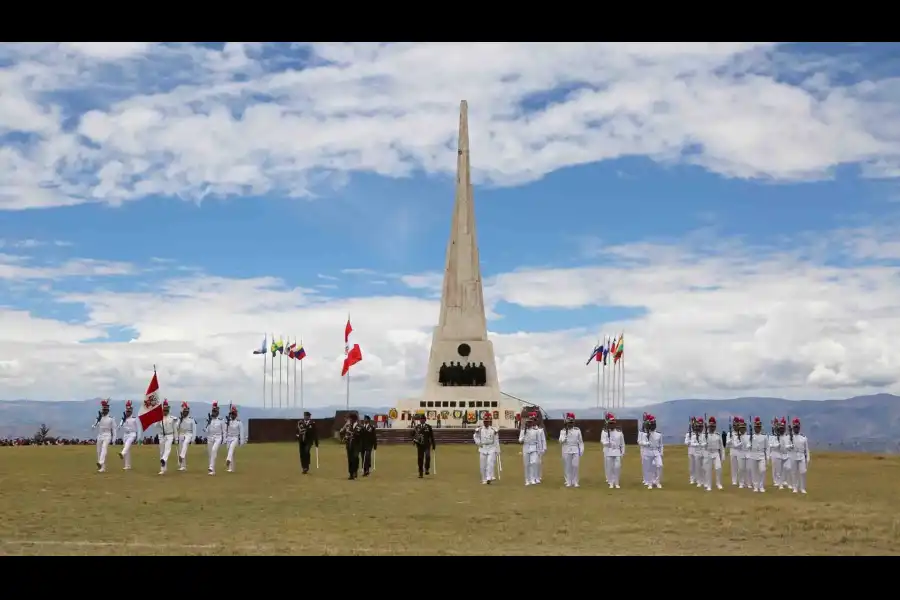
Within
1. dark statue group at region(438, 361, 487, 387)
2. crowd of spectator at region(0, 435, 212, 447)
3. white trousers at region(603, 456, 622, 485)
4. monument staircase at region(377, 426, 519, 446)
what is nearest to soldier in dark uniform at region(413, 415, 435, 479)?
white trousers at region(603, 456, 622, 485)

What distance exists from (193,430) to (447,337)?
25137 millimetres

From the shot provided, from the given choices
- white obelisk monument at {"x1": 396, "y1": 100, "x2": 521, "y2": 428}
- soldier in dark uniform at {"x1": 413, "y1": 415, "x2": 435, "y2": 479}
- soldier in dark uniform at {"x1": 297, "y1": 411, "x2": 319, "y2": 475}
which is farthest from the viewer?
white obelisk monument at {"x1": 396, "y1": 100, "x2": 521, "y2": 428}

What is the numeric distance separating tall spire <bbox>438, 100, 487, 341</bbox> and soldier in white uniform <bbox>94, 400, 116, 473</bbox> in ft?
84.5

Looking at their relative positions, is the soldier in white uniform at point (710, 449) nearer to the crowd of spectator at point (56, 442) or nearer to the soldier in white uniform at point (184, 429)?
the soldier in white uniform at point (184, 429)

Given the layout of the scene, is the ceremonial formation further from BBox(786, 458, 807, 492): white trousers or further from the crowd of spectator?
the crowd of spectator

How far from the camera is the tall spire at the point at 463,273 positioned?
4753 cm

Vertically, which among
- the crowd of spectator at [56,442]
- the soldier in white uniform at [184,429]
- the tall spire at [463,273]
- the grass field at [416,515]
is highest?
the tall spire at [463,273]

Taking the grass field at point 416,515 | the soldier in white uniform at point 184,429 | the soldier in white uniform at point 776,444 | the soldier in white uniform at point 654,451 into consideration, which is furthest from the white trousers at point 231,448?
the soldier in white uniform at point 776,444

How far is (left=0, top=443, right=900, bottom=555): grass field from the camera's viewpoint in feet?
36.3

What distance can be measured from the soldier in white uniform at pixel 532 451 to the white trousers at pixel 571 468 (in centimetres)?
65

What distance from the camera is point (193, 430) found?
2308cm

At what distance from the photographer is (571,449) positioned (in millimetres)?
19719
